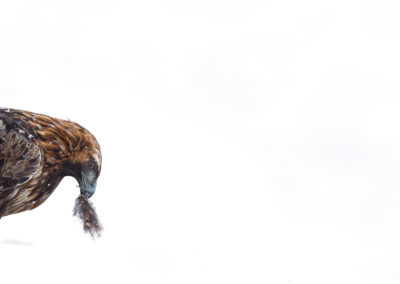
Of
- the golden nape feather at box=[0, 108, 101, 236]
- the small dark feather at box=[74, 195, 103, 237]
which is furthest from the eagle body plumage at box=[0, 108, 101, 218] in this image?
the small dark feather at box=[74, 195, 103, 237]

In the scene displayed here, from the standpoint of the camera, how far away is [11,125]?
1101 cm

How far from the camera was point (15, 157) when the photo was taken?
10875mm

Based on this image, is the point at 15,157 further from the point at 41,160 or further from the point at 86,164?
the point at 86,164

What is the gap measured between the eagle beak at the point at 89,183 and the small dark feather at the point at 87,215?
0.09 meters

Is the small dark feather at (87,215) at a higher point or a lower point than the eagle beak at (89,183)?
lower

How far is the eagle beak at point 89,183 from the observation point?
11.2 meters

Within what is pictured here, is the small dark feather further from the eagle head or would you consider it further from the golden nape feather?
the eagle head

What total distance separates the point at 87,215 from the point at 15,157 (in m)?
1.04

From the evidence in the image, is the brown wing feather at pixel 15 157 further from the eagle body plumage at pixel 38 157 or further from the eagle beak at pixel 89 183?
the eagle beak at pixel 89 183

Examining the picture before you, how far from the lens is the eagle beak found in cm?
1118

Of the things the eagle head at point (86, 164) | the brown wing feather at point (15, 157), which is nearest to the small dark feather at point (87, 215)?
the eagle head at point (86, 164)

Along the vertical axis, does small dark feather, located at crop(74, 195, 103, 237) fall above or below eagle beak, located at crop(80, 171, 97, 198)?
below

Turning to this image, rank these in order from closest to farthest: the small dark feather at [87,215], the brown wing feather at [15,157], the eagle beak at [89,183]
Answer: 1. the brown wing feather at [15,157]
2. the eagle beak at [89,183]
3. the small dark feather at [87,215]

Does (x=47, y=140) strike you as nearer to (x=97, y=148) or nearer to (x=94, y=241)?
(x=97, y=148)
